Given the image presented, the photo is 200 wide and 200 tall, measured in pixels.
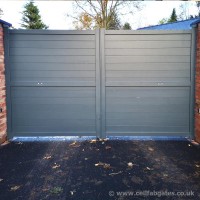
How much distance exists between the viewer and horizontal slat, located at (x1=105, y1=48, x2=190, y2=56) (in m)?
5.03

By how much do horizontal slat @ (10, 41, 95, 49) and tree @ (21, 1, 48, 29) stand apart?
2673 cm

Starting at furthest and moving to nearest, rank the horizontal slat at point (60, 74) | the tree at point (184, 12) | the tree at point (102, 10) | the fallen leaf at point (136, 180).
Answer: the tree at point (184, 12)
the tree at point (102, 10)
the horizontal slat at point (60, 74)
the fallen leaf at point (136, 180)

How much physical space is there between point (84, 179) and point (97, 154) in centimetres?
102

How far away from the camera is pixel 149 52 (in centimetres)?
505

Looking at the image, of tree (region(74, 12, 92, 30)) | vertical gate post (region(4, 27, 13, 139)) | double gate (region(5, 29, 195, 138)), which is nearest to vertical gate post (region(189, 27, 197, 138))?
double gate (region(5, 29, 195, 138))

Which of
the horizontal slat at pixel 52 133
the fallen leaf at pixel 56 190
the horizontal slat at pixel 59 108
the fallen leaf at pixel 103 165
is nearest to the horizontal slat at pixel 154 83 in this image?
the horizontal slat at pixel 59 108

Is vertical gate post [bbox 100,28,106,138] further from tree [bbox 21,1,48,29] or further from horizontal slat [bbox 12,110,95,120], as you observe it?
tree [bbox 21,1,48,29]

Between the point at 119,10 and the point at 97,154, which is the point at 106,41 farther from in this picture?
the point at 119,10

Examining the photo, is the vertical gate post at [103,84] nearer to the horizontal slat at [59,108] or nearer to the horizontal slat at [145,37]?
the horizontal slat at [145,37]

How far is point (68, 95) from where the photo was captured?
514 centimetres

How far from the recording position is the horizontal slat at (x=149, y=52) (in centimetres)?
503

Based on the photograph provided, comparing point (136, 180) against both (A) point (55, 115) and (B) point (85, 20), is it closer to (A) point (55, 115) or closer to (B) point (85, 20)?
(A) point (55, 115)

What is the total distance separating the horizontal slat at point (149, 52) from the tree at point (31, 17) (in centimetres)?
2730

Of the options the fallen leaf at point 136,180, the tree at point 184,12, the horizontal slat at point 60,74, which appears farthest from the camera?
the tree at point 184,12
